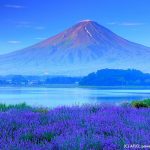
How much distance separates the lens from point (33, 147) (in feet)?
21.1

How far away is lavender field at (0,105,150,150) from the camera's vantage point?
258 inches

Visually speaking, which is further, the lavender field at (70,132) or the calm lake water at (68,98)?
the calm lake water at (68,98)

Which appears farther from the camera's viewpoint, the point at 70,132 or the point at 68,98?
the point at 68,98

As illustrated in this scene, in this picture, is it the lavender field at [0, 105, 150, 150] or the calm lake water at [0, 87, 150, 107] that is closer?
the lavender field at [0, 105, 150, 150]

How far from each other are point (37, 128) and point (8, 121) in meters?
1.06

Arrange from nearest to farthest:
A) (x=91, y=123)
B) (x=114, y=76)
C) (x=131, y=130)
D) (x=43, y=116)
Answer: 1. (x=131, y=130)
2. (x=91, y=123)
3. (x=43, y=116)
4. (x=114, y=76)

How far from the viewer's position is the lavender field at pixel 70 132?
655 centimetres

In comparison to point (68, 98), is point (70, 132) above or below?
below

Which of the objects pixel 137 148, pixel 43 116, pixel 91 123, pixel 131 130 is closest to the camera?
pixel 137 148

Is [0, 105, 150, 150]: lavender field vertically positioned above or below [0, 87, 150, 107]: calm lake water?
below

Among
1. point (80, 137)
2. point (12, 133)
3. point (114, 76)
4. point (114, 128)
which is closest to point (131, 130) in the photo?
point (114, 128)

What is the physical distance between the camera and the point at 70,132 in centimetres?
757

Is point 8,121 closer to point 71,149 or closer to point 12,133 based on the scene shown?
point 12,133

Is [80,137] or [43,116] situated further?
[43,116]
